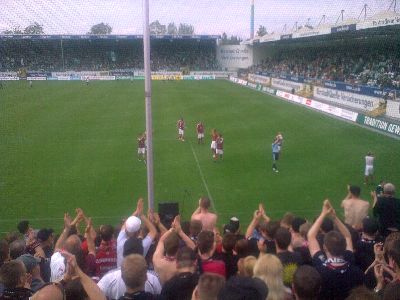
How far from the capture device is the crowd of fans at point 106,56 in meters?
62.0

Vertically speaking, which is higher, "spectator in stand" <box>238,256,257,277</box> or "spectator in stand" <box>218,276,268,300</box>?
"spectator in stand" <box>218,276,268,300</box>

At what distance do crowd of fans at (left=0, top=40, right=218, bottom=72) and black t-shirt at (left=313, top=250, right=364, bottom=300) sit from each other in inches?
2288

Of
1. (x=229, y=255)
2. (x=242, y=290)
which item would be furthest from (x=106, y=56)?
(x=242, y=290)

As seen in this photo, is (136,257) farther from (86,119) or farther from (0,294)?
(86,119)

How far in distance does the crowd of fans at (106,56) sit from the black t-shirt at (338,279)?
2288 inches

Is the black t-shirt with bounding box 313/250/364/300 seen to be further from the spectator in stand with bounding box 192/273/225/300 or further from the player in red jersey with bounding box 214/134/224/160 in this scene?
the player in red jersey with bounding box 214/134/224/160

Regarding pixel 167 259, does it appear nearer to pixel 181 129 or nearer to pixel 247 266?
pixel 247 266

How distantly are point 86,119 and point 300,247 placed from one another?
1104 inches

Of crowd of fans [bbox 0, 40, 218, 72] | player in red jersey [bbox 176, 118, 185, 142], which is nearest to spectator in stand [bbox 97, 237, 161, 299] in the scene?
player in red jersey [bbox 176, 118, 185, 142]

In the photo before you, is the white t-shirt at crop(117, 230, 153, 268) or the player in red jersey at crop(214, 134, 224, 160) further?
the player in red jersey at crop(214, 134, 224, 160)

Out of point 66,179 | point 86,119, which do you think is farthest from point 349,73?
point 66,179

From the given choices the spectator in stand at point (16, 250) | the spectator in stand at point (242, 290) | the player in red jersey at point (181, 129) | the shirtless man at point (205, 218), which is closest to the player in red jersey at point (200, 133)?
the player in red jersey at point (181, 129)

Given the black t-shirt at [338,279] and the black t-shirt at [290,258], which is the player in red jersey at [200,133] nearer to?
the black t-shirt at [290,258]

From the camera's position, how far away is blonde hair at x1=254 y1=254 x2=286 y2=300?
401 cm
